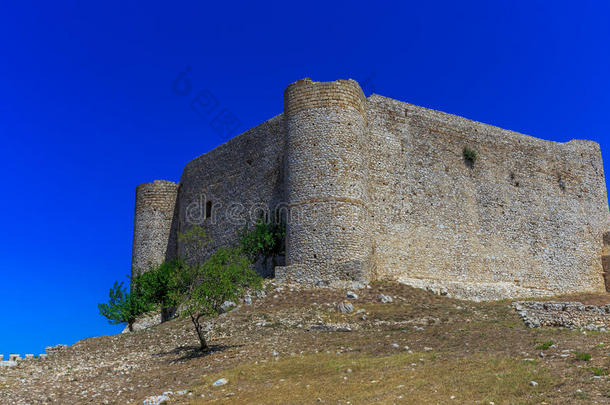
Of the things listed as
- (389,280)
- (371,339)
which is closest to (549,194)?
(389,280)

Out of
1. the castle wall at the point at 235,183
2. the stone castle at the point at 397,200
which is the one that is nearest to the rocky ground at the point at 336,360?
the stone castle at the point at 397,200

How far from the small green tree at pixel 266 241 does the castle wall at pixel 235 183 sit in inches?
38.2

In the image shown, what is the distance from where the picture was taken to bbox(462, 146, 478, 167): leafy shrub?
24.8 meters

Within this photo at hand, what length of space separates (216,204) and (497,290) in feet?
40.3

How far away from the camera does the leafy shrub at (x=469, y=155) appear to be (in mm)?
24766

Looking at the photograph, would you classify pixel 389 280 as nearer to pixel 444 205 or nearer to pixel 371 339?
pixel 444 205

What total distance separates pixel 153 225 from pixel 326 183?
13.2 metres

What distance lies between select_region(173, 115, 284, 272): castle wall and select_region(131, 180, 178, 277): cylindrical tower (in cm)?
135

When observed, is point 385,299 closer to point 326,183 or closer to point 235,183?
point 326,183

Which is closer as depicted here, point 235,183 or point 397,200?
point 397,200

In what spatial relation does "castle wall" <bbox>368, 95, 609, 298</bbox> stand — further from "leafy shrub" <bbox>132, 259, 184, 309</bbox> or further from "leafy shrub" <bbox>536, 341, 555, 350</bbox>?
"leafy shrub" <bbox>536, 341, 555, 350</bbox>

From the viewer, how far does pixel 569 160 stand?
28750 millimetres

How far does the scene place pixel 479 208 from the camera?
24562mm

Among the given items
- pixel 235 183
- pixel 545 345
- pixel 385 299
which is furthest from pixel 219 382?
pixel 235 183
